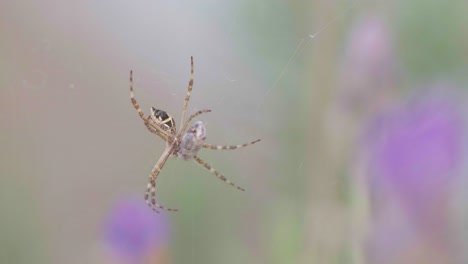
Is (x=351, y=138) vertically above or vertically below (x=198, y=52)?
below

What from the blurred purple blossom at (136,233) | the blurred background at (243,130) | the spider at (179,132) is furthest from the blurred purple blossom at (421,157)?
the blurred purple blossom at (136,233)

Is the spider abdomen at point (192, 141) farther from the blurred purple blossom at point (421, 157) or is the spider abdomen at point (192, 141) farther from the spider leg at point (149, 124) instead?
the blurred purple blossom at point (421, 157)

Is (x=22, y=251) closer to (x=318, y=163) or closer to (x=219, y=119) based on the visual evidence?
(x=219, y=119)

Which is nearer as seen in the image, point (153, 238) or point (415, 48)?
→ point (153, 238)

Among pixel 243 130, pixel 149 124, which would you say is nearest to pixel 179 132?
pixel 149 124

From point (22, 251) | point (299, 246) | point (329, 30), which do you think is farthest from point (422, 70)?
point (22, 251)

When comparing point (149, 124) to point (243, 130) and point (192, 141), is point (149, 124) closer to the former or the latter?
point (192, 141)
